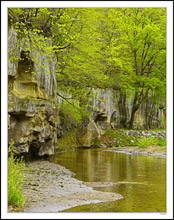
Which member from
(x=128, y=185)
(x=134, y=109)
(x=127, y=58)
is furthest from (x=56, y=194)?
(x=134, y=109)

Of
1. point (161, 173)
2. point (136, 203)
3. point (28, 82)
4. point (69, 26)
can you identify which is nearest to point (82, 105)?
point (69, 26)

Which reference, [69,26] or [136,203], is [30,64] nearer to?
[69,26]

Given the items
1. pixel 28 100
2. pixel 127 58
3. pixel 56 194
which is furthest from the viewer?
pixel 127 58

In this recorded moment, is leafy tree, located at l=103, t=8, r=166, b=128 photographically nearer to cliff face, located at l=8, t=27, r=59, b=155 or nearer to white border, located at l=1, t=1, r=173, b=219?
cliff face, located at l=8, t=27, r=59, b=155

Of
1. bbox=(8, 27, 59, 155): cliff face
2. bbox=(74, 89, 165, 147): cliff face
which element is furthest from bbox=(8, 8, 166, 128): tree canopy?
Answer: bbox=(8, 27, 59, 155): cliff face

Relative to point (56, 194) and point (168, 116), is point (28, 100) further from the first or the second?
point (168, 116)

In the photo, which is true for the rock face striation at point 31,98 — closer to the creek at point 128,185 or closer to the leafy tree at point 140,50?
the creek at point 128,185

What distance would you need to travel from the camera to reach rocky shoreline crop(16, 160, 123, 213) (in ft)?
15.5

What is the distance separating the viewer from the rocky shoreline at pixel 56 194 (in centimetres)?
472

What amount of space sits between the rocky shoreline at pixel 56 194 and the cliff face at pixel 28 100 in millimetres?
2288

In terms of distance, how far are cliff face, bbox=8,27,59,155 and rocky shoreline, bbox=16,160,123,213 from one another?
2.29 meters

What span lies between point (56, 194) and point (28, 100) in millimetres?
4816

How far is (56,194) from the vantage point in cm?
582

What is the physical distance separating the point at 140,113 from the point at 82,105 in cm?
887
